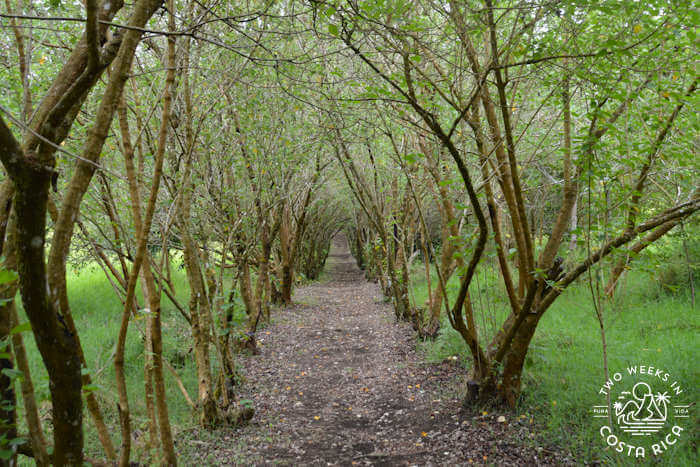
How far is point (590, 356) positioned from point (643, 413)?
163cm

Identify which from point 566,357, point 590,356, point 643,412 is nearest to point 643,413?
point 643,412

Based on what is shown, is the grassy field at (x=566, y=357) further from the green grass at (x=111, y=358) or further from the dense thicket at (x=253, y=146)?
the dense thicket at (x=253, y=146)

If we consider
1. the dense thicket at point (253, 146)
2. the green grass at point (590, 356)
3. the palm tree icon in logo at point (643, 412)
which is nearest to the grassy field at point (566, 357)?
the green grass at point (590, 356)

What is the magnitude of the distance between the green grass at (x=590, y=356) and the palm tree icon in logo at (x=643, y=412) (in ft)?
0.62

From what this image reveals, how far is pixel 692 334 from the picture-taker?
536 cm

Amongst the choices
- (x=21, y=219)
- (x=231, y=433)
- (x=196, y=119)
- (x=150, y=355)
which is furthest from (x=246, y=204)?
(x=21, y=219)

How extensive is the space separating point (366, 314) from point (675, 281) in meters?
6.78

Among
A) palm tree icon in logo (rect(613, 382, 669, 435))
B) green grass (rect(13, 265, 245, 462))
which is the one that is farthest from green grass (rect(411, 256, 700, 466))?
green grass (rect(13, 265, 245, 462))

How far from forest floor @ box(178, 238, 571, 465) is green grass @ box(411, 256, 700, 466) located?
0.92ft

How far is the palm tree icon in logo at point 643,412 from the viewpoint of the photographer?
361cm

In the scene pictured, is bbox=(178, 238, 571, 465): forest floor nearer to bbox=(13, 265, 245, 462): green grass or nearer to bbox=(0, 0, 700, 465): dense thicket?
bbox=(0, 0, 700, 465): dense thicket

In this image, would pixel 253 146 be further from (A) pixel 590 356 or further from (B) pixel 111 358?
(A) pixel 590 356

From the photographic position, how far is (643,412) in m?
3.82

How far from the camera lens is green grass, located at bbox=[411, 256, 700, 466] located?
3645 millimetres
